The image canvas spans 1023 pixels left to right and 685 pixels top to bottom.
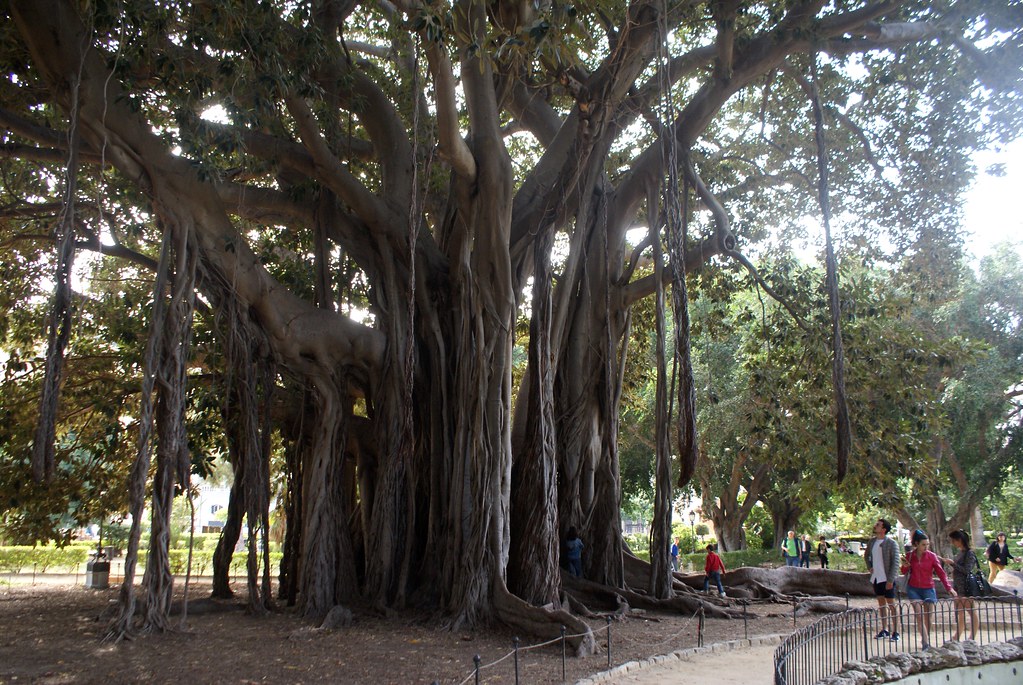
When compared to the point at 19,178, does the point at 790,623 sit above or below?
below

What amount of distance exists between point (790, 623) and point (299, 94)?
23.4 ft

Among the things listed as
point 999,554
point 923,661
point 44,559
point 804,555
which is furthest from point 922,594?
point 44,559

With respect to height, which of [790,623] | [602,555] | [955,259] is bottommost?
[790,623]

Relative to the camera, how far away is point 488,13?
746 cm

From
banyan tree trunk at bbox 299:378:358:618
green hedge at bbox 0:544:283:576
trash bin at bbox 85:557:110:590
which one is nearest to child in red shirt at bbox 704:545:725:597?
banyan tree trunk at bbox 299:378:358:618

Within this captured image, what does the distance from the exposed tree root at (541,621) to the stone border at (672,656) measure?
0.39 m

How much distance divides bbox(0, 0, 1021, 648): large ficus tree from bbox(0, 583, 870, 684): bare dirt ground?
45 cm

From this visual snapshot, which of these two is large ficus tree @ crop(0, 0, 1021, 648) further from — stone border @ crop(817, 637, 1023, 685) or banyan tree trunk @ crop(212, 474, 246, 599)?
stone border @ crop(817, 637, 1023, 685)

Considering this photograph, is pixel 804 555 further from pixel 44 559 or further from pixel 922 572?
pixel 44 559

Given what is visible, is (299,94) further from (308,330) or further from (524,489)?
(524,489)

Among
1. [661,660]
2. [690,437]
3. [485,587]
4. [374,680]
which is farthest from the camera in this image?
[485,587]

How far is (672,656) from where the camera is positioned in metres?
6.70

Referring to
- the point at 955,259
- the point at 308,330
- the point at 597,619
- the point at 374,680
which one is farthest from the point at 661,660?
the point at 955,259

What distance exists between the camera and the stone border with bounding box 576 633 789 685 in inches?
226
